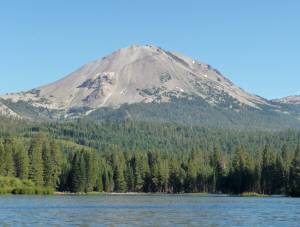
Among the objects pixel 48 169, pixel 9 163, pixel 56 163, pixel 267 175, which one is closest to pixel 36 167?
pixel 48 169

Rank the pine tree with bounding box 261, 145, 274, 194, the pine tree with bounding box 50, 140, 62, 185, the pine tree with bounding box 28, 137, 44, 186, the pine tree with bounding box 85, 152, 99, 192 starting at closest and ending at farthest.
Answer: the pine tree with bounding box 28, 137, 44, 186 < the pine tree with bounding box 261, 145, 274, 194 < the pine tree with bounding box 50, 140, 62, 185 < the pine tree with bounding box 85, 152, 99, 192

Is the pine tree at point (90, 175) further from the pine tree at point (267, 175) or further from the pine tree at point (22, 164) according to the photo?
the pine tree at point (267, 175)

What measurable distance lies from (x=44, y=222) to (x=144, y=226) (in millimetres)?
12906

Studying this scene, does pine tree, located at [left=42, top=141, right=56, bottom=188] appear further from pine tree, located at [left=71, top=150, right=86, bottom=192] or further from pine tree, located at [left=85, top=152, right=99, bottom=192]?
pine tree, located at [left=85, top=152, right=99, bottom=192]

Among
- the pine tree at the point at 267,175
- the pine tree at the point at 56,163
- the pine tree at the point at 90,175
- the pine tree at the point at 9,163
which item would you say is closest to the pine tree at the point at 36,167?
the pine tree at the point at 9,163

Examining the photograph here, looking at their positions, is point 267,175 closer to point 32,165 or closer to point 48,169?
point 48,169

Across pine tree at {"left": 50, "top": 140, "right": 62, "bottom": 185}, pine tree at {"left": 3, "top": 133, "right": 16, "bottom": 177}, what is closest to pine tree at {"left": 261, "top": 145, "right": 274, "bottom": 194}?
pine tree at {"left": 50, "top": 140, "right": 62, "bottom": 185}

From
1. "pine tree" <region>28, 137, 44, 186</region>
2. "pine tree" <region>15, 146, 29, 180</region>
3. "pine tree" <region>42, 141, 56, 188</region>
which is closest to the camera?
"pine tree" <region>15, 146, 29, 180</region>

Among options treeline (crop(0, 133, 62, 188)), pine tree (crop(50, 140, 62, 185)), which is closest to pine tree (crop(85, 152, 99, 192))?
pine tree (crop(50, 140, 62, 185))

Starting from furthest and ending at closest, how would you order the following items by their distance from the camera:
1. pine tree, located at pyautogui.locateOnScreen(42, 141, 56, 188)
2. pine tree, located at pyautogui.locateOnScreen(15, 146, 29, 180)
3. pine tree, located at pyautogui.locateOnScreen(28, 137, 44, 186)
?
pine tree, located at pyautogui.locateOnScreen(42, 141, 56, 188) < pine tree, located at pyautogui.locateOnScreen(28, 137, 44, 186) < pine tree, located at pyautogui.locateOnScreen(15, 146, 29, 180)

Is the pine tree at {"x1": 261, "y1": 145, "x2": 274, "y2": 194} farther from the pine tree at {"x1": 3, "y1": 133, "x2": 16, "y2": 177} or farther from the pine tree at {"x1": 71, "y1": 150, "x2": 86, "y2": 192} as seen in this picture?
A: the pine tree at {"x1": 3, "y1": 133, "x2": 16, "y2": 177}

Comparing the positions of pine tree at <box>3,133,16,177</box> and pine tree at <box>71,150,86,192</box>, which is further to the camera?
pine tree at <box>71,150,86,192</box>

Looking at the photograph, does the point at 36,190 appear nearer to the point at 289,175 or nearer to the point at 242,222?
the point at 289,175

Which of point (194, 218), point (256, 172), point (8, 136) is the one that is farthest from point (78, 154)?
point (194, 218)
